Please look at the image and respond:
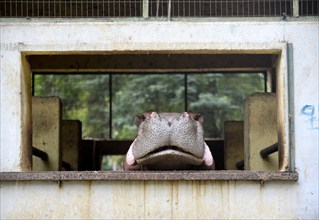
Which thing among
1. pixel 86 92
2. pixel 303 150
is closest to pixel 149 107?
pixel 86 92

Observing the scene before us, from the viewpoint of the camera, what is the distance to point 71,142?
411 inches

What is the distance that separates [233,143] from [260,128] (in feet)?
5.78

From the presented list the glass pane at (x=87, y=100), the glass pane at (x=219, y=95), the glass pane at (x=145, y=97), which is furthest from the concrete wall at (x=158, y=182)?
the glass pane at (x=87, y=100)

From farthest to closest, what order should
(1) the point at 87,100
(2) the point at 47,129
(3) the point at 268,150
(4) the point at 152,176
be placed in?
(1) the point at 87,100 < (2) the point at 47,129 < (3) the point at 268,150 < (4) the point at 152,176

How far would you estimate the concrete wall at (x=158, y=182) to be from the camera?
656cm

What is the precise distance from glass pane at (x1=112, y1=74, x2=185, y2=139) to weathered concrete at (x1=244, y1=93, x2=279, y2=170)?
7954 millimetres

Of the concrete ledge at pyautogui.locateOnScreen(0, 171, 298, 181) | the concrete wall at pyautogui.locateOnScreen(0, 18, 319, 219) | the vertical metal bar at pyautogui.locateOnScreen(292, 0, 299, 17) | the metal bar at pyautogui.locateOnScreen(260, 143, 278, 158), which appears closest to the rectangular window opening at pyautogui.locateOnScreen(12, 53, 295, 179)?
the metal bar at pyautogui.locateOnScreen(260, 143, 278, 158)

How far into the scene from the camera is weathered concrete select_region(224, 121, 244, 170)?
1016 cm

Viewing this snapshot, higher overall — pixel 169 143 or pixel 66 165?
pixel 169 143

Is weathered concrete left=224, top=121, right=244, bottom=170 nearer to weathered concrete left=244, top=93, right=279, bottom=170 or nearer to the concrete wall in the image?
Answer: weathered concrete left=244, top=93, right=279, bottom=170

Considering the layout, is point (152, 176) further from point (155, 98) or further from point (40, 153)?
point (155, 98)

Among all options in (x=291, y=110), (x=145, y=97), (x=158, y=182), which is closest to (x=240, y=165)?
(x=291, y=110)

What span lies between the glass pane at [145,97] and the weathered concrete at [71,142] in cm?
633

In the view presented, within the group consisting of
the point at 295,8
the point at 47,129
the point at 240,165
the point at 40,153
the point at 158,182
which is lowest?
the point at 158,182
